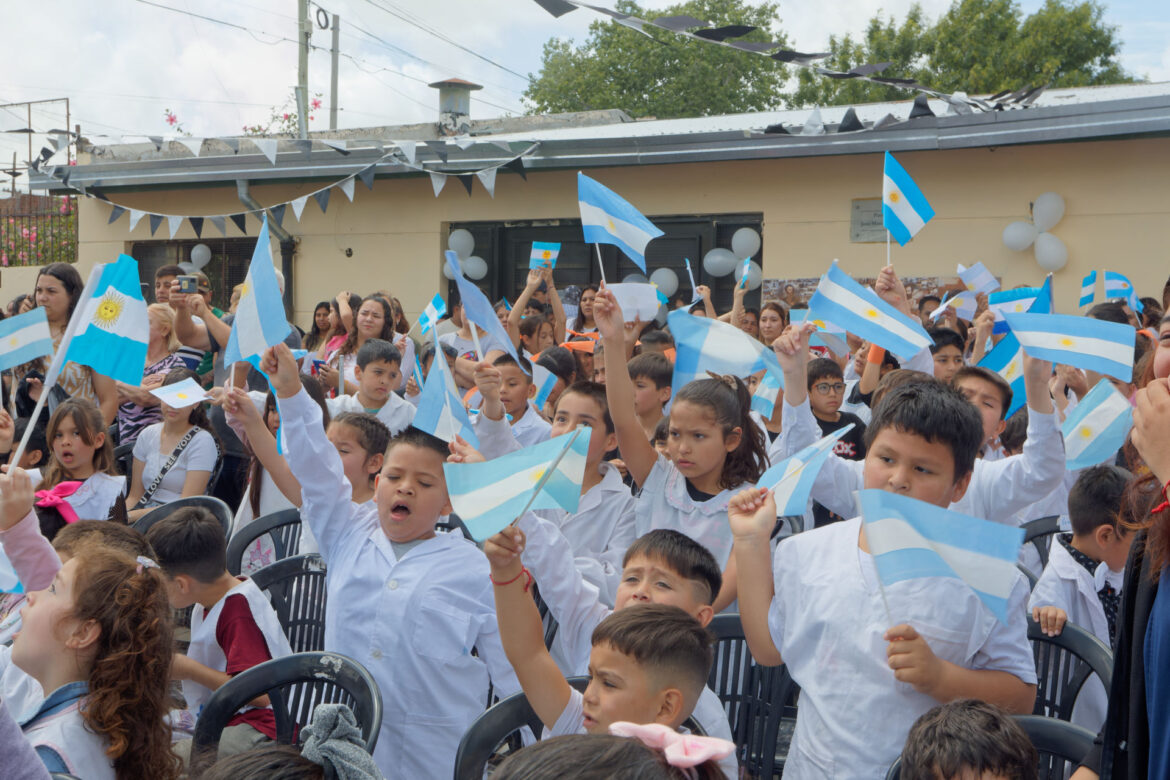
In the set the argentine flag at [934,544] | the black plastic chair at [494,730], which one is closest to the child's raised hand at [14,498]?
the black plastic chair at [494,730]

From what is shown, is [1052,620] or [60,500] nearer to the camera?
[1052,620]

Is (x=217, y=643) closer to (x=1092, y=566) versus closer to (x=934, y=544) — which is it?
(x=934, y=544)

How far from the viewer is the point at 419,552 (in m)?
3.06

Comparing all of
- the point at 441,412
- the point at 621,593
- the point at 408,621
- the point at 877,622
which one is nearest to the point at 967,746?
the point at 877,622

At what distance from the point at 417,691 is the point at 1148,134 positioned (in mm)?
8258

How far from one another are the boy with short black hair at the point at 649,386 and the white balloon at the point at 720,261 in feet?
20.3

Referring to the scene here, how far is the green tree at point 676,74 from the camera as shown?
4019 centimetres

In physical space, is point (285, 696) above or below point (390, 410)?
below

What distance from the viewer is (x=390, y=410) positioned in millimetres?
5438

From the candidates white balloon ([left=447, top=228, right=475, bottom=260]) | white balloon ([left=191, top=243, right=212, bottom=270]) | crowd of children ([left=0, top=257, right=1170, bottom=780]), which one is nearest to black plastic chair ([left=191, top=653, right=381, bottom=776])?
crowd of children ([left=0, top=257, right=1170, bottom=780])

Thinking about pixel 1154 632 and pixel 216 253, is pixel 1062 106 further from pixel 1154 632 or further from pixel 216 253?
pixel 216 253

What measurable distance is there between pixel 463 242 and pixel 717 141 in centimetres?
355

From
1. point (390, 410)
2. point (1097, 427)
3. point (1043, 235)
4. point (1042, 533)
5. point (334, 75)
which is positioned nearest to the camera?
point (1097, 427)

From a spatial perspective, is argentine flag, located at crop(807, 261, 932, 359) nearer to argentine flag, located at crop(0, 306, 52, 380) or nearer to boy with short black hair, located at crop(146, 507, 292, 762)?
boy with short black hair, located at crop(146, 507, 292, 762)
